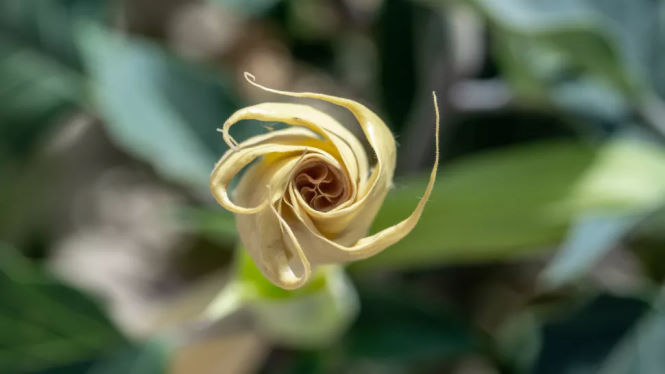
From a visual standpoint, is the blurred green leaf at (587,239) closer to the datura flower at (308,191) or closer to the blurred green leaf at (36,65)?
the datura flower at (308,191)

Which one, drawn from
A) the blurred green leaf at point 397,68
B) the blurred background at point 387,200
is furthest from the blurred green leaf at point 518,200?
the blurred green leaf at point 397,68

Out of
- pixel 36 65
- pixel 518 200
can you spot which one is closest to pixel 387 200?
pixel 518 200

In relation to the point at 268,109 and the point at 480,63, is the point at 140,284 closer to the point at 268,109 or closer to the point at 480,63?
the point at 480,63

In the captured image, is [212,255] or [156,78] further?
[212,255]

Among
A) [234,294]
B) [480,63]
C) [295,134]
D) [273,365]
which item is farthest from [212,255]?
[295,134]

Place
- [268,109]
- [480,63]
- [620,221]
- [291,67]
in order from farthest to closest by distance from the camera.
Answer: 1. [291,67]
2. [480,63]
3. [620,221]
4. [268,109]

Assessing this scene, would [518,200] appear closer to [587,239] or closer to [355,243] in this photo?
[587,239]

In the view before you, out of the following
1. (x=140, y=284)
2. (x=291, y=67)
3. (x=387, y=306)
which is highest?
(x=291, y=67)
